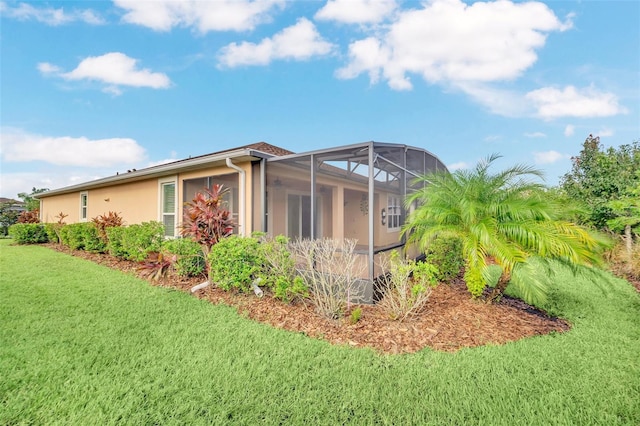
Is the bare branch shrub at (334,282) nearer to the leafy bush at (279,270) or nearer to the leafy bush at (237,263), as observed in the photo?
the leafy bush at (279,270)

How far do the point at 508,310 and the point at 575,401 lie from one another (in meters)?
2.66

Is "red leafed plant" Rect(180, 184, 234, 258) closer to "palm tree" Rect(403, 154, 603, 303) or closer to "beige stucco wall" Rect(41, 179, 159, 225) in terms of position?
"palm tree" Rect(403, 154, 603, 303)

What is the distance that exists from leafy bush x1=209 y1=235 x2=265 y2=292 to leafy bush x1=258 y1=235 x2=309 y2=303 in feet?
0.64

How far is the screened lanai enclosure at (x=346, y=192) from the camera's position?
19.7 feet

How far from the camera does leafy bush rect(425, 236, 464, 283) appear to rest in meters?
6.83

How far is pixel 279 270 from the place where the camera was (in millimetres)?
5258

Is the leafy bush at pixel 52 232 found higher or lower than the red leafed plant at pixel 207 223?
lower

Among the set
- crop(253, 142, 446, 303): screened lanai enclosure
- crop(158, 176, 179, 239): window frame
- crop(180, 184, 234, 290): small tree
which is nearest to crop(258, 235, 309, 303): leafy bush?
crop(253, 142, 446, 303): screened lanai enclosure

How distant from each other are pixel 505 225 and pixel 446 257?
2.35 metres

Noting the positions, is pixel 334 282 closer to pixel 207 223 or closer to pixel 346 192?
pixel 207 223

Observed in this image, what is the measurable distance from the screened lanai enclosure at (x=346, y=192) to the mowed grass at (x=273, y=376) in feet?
7.44

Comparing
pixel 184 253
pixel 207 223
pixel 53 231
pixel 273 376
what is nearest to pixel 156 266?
pixel 184 253

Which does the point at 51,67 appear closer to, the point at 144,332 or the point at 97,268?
the point at 97,268

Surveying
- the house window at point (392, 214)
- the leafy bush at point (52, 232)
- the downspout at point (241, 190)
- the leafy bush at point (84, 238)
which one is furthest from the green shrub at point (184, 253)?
the leafy bush at point (52, 232)
